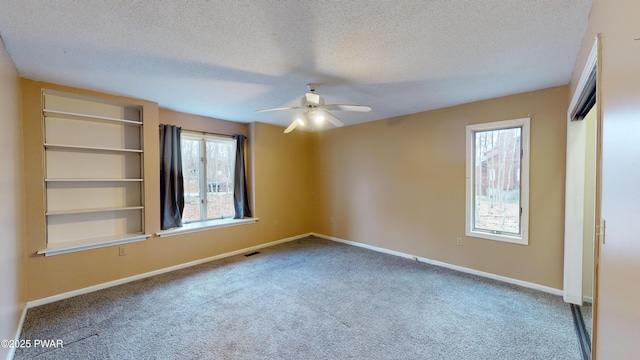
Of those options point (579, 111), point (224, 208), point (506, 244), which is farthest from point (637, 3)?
point (224, 208)

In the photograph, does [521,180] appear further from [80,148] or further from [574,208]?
[80,148]

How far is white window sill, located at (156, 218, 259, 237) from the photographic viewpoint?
380 centimetres

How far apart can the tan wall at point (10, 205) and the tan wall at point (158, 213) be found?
208 mm

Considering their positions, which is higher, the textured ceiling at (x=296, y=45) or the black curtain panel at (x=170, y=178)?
the textured ceiling at (x=296, y=45)

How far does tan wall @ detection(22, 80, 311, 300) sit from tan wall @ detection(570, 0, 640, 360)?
4.48 m

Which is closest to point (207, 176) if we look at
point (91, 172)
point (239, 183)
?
point (239, 183)

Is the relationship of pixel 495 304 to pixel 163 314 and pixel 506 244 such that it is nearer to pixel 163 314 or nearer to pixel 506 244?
pixel 506 244

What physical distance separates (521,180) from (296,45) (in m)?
3.23

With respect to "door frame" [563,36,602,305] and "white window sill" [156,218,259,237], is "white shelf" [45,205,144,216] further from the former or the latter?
"door frame" [563,36,602,305]

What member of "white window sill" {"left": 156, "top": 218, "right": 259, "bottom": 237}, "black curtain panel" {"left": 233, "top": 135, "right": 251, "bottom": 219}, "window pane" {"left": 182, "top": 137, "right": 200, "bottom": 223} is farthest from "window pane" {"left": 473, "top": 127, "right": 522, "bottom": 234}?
"window pane" {"left": 182, "top": 137, "right": 200, "bottom": 223}

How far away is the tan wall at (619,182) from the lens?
0.98 metres

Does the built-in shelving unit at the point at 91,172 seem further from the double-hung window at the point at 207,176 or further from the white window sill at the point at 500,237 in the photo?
the white window sill at the point at 500,237

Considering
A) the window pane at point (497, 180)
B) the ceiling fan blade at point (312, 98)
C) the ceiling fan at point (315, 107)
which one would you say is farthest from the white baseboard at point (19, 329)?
the window pane at point (497, 180)

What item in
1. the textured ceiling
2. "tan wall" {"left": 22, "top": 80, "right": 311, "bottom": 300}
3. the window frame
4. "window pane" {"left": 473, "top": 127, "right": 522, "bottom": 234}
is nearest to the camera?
the textured ceiling
